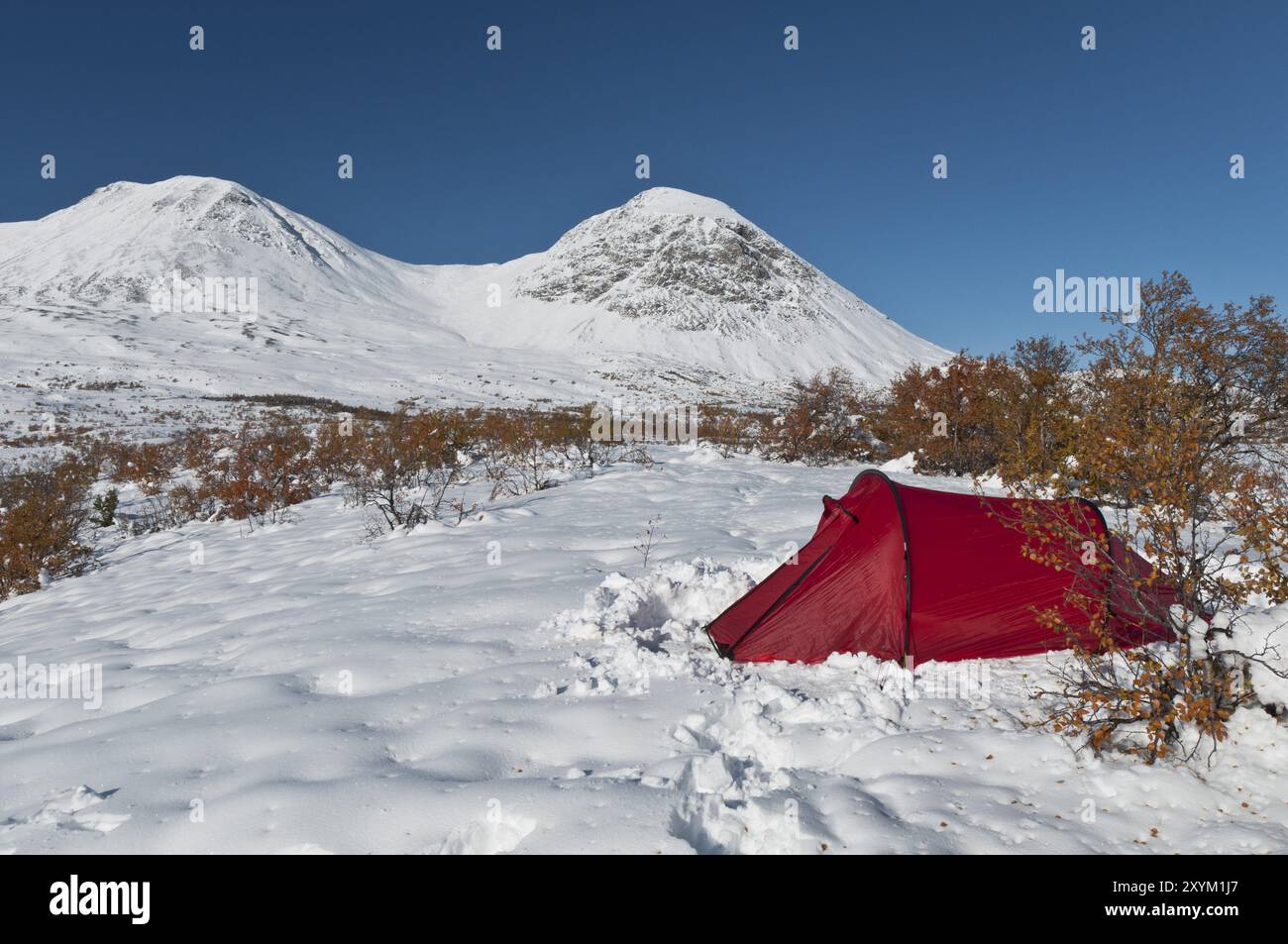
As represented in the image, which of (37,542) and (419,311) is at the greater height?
(419,311)

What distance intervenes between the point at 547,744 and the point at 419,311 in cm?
10954

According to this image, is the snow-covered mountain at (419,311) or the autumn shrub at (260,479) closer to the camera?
the autumn shrub at (260,479)

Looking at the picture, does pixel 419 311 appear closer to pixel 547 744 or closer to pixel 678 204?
pixel 678 204

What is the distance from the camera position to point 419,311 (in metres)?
103

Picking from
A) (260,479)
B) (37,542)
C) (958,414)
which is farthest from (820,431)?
(37,542)

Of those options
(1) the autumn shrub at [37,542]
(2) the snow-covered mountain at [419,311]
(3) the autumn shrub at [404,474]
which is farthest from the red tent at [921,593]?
(2) the snow-covered mountain at [419,311]

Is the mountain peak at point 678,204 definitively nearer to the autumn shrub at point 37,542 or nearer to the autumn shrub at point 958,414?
the autumn shrub at point 958,414

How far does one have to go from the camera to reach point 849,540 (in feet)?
15.9

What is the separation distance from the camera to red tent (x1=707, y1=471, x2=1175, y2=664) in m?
4.51

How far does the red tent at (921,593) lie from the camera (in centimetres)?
451

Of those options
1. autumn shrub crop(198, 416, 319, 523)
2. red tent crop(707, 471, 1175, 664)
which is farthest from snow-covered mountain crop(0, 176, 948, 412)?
red tent crop(707, 471, 1175, 664)

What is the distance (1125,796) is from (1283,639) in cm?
116

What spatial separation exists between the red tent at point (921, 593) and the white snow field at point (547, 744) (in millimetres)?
207

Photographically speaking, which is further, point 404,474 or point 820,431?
point 820,431
